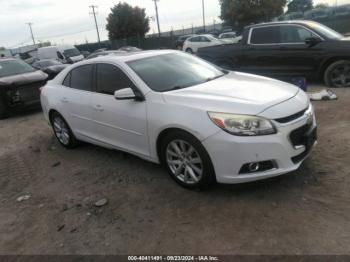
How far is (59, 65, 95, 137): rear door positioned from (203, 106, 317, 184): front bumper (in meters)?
2.33

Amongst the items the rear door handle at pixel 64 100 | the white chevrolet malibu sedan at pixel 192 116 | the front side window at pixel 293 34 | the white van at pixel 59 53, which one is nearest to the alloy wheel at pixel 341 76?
the front side window at pixel 293 34

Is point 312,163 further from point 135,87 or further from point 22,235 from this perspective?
point 22,235

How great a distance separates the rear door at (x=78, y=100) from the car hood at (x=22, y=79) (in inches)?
171

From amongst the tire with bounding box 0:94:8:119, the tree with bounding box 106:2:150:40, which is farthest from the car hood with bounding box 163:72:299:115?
the tree with bounding box 106:2:150:40

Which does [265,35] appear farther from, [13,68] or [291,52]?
[13,68]

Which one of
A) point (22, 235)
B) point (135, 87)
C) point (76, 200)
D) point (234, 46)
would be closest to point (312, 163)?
point (135, 87)

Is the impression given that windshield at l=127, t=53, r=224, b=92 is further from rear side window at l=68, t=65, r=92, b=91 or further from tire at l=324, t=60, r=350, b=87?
tire at l=324, t=60, r=350, b=87

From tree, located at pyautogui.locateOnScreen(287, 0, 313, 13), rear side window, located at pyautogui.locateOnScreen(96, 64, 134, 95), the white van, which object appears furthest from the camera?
tree, located at pyautogui.locateOnScreen(287, 0, 313, 13)

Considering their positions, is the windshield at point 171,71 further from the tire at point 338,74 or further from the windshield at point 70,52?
the windshield at point 70,52

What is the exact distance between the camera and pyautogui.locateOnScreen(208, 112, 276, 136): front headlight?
379 cm

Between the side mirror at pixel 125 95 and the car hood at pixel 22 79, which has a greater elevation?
the side mirror at pixel 125 95

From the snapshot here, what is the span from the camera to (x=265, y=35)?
9.88 meters

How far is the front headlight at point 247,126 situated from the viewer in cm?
379

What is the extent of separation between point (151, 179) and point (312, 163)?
2.02 m
